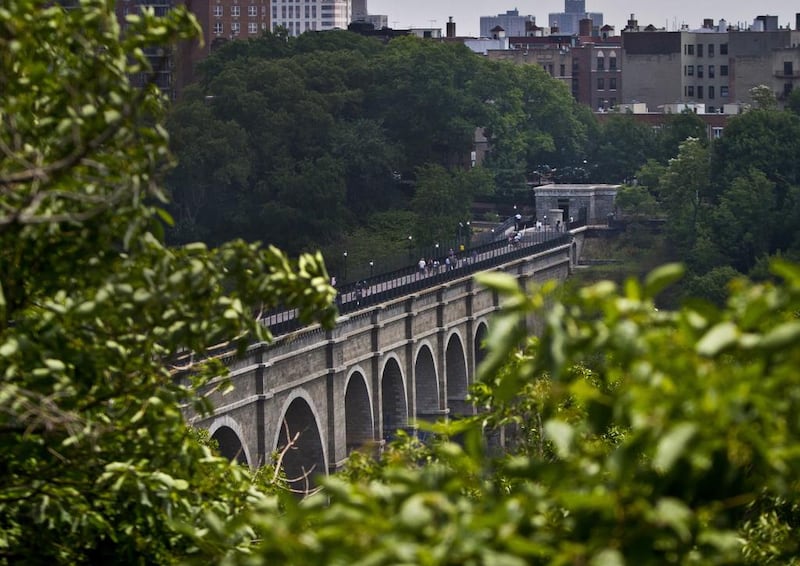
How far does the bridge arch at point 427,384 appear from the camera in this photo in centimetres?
9762

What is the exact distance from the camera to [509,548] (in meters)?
10.8

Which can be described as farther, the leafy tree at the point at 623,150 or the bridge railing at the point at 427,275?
the leafy tree at the point at 623,150

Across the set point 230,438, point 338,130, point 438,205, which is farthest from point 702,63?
point 230,438

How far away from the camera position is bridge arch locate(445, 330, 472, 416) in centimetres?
10275

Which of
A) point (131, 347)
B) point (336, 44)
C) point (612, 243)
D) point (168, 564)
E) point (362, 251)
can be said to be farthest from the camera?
point (336, 44)

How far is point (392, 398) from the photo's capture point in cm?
9306

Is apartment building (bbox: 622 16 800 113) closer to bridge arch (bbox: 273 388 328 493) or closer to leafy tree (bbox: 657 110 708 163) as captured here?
leafy tree (bbox: 657 110 708 163)

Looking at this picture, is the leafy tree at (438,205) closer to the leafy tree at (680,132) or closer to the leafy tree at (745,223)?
the leafy tree at (745,223)

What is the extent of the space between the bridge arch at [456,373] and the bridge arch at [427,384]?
3541mm

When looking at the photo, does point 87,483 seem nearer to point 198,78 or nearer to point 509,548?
point 509,548

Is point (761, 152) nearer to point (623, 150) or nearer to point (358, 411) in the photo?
point (623, 150)

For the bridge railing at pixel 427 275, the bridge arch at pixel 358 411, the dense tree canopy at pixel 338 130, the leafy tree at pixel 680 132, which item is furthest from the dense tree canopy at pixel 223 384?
the leafy tree at pixel 680 132

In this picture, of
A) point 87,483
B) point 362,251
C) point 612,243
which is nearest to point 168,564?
point 87,483

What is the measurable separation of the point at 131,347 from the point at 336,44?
467 ft
